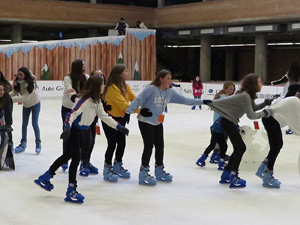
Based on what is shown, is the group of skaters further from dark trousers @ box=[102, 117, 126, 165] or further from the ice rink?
the ice rink

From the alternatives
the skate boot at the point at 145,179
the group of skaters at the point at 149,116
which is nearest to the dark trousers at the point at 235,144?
the group of skaters at the point at 149,116

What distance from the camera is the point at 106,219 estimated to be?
5234 mm

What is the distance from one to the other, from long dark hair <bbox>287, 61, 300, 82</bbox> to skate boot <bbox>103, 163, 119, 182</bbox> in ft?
17.1

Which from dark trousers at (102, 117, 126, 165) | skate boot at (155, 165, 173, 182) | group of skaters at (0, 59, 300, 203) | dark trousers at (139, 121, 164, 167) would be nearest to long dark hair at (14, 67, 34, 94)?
group of skaters at (0, 59, 300, 203)

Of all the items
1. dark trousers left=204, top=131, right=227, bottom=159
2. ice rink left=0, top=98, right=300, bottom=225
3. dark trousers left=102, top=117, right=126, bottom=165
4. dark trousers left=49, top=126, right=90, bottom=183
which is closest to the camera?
ice rink left=0, top=98, right=300, bottom=225

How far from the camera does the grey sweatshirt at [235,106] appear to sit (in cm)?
666

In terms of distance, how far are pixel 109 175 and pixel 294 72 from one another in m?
5.31

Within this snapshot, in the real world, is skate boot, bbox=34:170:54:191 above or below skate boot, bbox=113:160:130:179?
above

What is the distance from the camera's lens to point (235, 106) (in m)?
6.75

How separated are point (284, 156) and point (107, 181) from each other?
3.81 meters

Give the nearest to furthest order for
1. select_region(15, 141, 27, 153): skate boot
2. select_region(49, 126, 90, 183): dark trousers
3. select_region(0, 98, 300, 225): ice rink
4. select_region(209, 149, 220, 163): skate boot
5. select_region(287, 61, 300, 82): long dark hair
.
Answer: select_region(0, 98, 300, 225): ice rink → select_region(49, 126, 90, 183): dark trousers → select_region(209, 149, 220, 163): skate boot → select_region(15, 141, 27, 153): skate boot → select_region(287, 61, 300, 82): long dark hair

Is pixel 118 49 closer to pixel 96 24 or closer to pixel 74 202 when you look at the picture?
pixel 96 24

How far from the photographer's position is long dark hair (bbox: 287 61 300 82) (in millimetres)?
10883

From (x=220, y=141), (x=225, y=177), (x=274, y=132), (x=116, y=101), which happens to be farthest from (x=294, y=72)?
(x=116, y=101)
